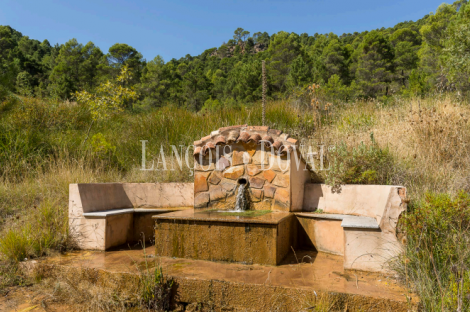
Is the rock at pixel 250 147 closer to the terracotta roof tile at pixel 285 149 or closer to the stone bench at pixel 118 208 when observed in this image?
the terracotta roof tile at pixel 285 149

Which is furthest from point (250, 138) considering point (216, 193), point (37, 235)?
point (37, 235)

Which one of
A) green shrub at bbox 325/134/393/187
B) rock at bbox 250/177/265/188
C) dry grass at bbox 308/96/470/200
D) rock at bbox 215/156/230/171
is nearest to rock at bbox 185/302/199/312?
rock at bbox 250/177/265/188

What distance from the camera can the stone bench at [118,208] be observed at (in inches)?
155

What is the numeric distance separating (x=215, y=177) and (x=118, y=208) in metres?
1.54

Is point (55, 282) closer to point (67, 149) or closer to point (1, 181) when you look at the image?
point (1, 181)

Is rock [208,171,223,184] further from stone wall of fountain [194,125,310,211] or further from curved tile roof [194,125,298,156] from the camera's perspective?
curved tile roof [194,125,298,156]

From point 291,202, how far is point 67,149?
474 centimetres

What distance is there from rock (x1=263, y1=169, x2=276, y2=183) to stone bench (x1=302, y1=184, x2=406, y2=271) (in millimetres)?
594

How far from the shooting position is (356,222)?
3.23 meters

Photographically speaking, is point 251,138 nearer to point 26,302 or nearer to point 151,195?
point 151,195

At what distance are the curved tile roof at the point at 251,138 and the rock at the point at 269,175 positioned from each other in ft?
0.96

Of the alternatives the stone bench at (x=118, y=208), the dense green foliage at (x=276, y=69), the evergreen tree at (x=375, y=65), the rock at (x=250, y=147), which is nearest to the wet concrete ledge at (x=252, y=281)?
the stone bench at (x=118, y=208)

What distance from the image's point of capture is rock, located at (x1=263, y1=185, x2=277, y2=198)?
4164mm

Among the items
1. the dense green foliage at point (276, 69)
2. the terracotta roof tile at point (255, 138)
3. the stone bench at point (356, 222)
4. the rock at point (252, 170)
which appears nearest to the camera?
the stone bench at point (356, 222)
